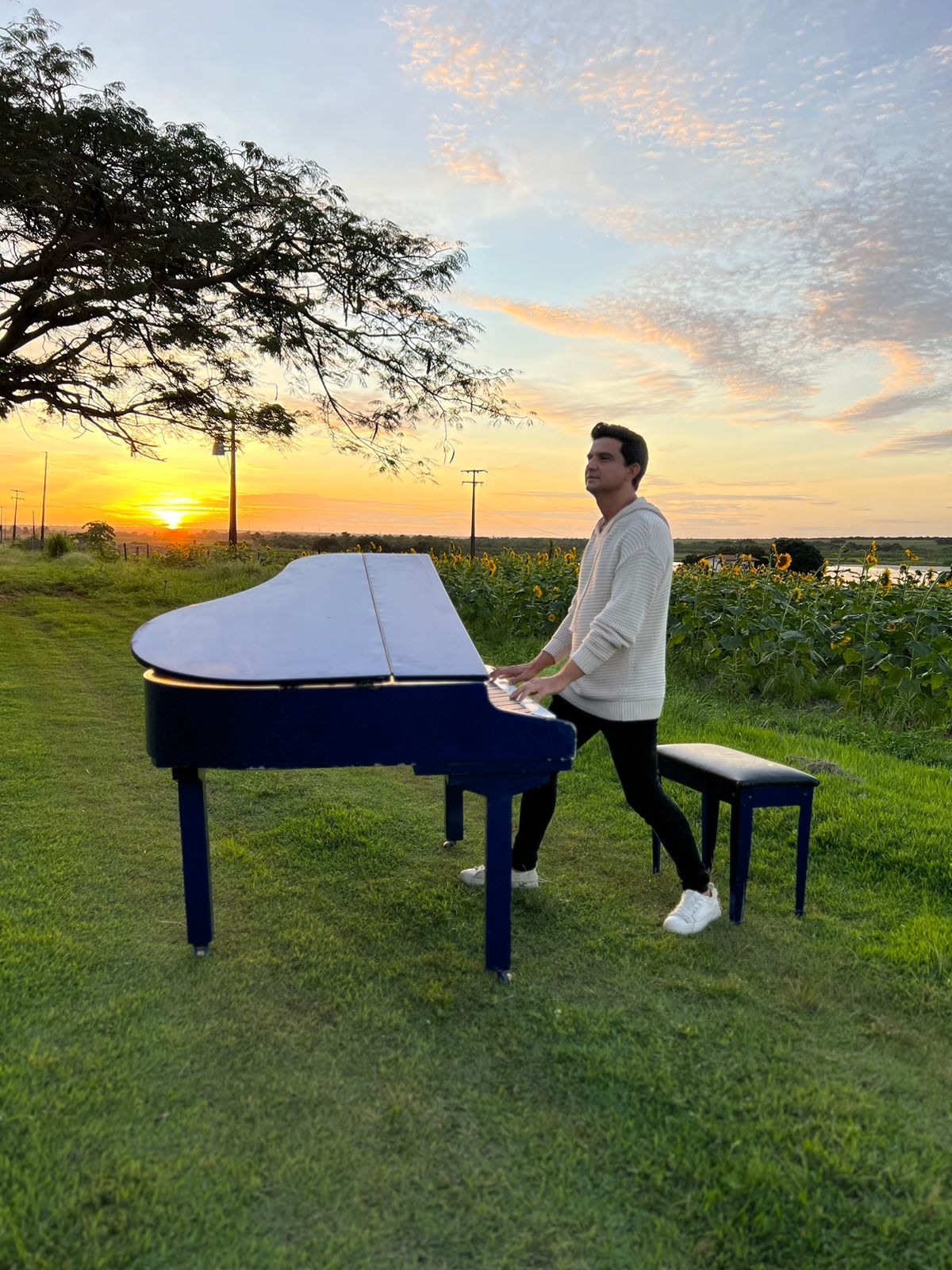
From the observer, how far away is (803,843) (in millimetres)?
3621

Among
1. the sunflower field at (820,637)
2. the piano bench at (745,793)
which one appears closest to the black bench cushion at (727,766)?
the piano bench at (745,793)

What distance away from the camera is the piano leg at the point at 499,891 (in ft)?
10.1

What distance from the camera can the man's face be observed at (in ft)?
10.8

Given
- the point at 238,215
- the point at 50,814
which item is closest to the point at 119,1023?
the point at 50,814

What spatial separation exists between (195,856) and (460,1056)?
1.21 m

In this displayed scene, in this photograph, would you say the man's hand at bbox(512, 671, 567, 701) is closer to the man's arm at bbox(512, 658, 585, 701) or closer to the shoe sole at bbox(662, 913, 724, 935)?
the man's arm at bbox(512, 658, 585, 701)

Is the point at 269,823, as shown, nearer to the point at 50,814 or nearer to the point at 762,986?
the point at 50,814

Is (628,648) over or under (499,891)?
over

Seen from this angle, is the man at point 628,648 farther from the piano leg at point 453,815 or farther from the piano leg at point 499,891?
the piano leg at point 453,815

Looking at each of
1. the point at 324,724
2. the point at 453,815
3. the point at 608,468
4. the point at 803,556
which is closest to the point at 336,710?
the point at 324,724

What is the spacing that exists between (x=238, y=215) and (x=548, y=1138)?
41.8ft

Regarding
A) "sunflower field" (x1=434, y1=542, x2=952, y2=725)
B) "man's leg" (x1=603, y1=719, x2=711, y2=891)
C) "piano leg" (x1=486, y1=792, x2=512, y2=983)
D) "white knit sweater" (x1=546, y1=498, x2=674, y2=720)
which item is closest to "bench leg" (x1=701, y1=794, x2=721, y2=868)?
"man's leg" (x1=603, y1=719, x2=711, y2=891)

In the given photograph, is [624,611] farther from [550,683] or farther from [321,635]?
[321,635]

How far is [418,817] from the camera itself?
502 cm
